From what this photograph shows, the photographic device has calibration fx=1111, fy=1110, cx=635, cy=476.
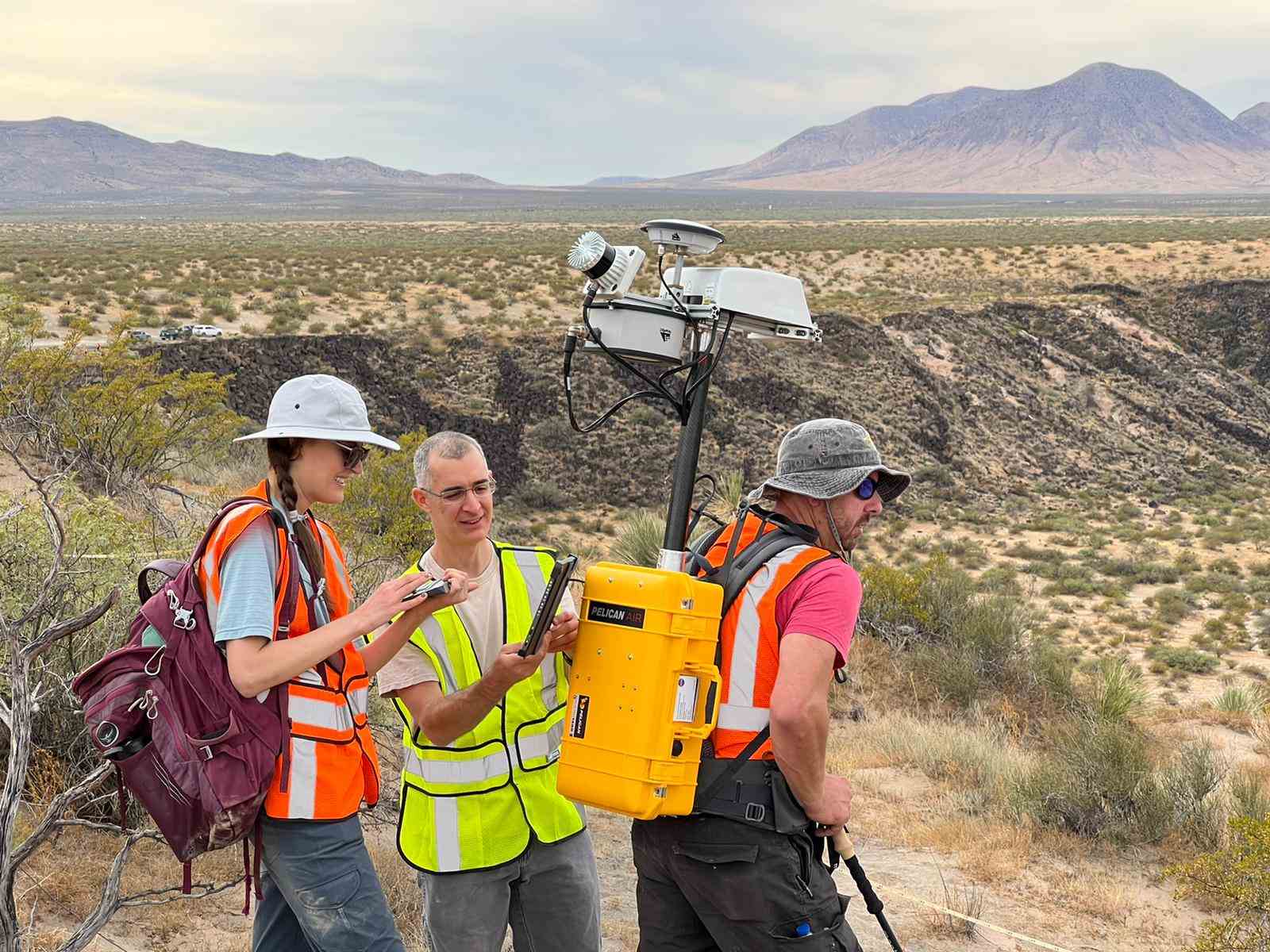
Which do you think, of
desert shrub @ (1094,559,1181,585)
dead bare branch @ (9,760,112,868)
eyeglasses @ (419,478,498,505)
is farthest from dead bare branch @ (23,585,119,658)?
desert shrub @ (1094,559,1181,585)

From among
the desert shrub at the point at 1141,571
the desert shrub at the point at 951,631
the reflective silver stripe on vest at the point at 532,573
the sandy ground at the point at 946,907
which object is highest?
the reflective silver stripe on vest at the point at 532,573

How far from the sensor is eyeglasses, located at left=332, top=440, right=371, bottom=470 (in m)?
2.62

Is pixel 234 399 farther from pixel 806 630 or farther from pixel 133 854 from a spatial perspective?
pixel 806 630

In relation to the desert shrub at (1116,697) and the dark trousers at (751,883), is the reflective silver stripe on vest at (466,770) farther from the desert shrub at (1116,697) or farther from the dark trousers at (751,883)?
the desert shrub at (1116,697)

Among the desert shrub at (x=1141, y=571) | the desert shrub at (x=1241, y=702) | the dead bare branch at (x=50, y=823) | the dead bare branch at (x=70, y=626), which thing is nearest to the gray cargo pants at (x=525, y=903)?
the dead bare branch at (x=50, y=823)

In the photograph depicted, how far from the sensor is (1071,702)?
921cm

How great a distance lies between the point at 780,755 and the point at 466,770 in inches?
31.8

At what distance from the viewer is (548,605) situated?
2402mm

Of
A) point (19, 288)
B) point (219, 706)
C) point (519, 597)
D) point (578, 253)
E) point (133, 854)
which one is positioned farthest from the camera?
point (19, 288)

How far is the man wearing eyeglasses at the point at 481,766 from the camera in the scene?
2.74 m

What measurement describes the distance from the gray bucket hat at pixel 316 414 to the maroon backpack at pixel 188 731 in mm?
307

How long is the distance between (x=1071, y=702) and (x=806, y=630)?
7663 millimetres

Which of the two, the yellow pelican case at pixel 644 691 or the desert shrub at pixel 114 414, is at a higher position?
the yellow pelican case at pixel 644 691

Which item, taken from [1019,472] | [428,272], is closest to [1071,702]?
[1019,472]
